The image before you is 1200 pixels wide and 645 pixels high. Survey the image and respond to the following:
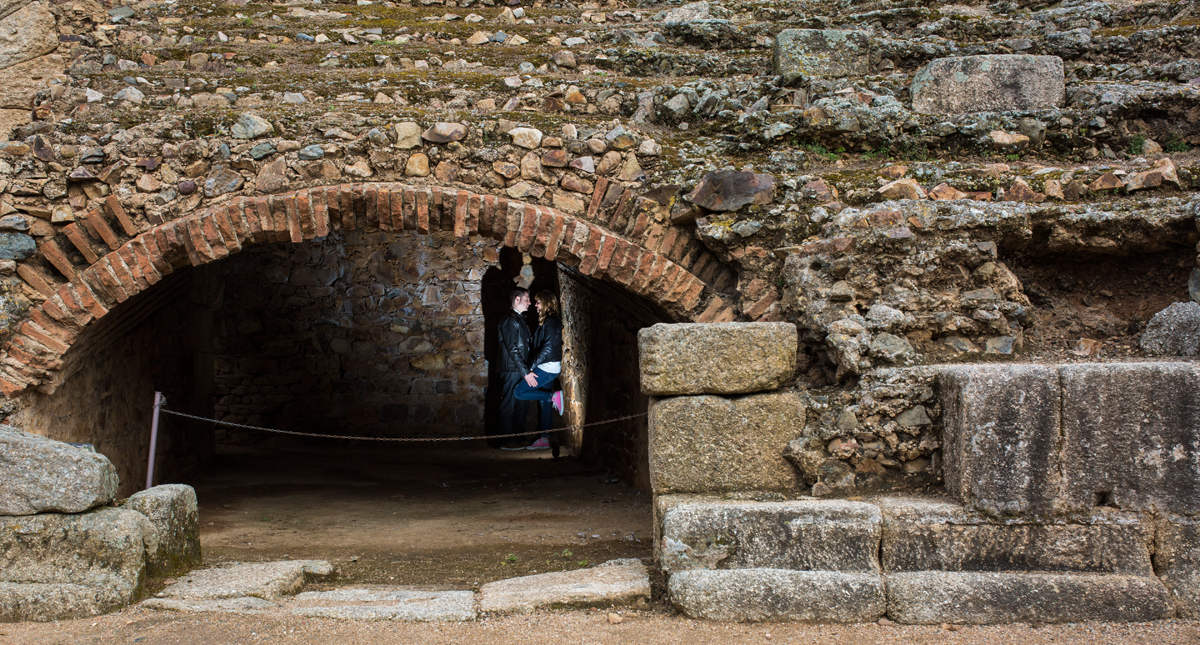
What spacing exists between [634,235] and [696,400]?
49.2 inches

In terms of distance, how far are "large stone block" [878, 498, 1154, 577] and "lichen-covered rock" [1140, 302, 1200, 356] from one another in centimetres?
87

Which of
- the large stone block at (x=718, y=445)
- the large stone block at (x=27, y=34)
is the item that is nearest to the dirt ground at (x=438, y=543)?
the large stone block at (x=718, y=445)

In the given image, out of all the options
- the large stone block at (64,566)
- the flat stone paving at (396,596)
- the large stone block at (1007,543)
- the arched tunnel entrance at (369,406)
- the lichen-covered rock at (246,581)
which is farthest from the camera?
the arched tunnel entrance at (369,406)

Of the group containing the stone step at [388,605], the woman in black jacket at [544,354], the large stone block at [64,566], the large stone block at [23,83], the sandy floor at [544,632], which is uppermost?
the large stone block at [23,83]

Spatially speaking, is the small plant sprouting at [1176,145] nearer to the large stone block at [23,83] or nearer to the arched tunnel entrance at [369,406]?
the arched tunnel entrance at [369,406]

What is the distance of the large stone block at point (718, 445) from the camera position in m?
3.13

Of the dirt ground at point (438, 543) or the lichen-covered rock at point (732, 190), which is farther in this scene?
the lichen-covered rock at point (732, 190)

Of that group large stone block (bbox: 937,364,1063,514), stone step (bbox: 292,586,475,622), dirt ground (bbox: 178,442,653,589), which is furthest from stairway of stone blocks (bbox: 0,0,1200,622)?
dirt ground (bbox: 178,442,653,589)

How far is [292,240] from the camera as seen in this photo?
3.98 meters

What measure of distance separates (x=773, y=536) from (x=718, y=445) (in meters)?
0.43

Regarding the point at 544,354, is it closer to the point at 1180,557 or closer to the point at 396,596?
the point at 396,596

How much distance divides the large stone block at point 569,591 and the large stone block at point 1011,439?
1.35m

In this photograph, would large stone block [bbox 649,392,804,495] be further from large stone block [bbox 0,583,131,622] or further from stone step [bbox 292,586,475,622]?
large stone block [bbox 0,583,131,622]

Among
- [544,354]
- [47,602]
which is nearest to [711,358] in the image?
[47,602]
